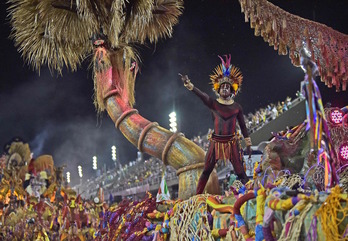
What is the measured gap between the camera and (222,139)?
5.45 meters

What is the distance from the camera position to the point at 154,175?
26125 mm

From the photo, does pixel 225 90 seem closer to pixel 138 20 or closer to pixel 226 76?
pixel 226 76

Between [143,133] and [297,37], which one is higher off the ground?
[297,37]

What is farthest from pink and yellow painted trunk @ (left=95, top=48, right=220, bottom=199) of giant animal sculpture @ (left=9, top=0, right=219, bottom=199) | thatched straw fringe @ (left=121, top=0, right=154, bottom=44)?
thatched straw fringe @ (left=121, top=0, right=154, bottom=44)

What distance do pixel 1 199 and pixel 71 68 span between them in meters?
6.02

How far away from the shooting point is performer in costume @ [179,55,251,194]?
5426mm

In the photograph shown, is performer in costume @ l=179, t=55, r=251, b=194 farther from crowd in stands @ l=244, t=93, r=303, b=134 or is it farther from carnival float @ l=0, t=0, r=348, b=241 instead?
crowd in stands @ l=244, t=93, r=303, b=134

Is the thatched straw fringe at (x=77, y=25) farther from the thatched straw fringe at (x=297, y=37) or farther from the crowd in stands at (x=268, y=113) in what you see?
the crowd in stands at (x=268, y=113)

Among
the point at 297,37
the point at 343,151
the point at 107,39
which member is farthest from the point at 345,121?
the point at 107,39

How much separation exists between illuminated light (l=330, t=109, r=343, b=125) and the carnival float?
0.04ft

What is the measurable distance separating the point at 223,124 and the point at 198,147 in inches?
36.5

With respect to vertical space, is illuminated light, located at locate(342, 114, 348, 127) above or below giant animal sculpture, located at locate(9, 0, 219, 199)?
below

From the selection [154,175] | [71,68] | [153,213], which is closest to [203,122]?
[154,175]

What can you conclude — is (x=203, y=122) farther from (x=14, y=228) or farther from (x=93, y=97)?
(x=93, y=97)
